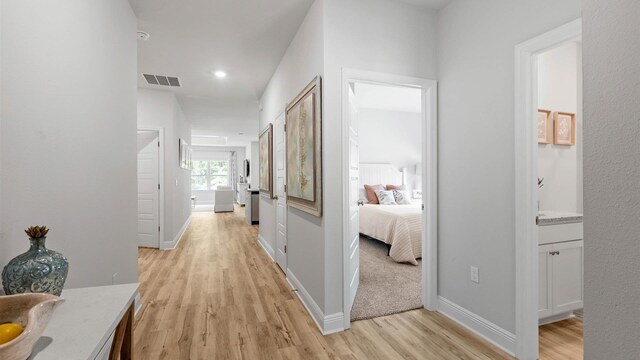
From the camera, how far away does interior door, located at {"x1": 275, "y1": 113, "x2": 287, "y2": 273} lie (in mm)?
3539

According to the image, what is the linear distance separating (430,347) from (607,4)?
2.02 meters

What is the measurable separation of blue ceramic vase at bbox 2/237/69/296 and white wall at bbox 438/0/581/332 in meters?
2.35

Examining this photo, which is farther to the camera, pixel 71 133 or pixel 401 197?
pixel 401 197

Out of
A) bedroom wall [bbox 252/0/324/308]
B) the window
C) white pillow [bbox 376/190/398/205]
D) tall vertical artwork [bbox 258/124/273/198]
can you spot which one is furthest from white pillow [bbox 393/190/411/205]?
the window

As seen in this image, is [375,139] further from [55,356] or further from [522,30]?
[55,356]

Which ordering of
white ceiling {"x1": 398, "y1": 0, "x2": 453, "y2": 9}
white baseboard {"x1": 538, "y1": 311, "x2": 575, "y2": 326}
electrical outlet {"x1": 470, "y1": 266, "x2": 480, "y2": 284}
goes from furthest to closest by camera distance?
white ceiling {"x1": 398, "y1": 0, "x2": 453, "y2": 9} → white baseboard {"x1": 538, "y1": 311, "x2": 575, "y2": 326} → electrical outlet {"x1": 470, "y1": 266, "x2": 480, "y2": 284}

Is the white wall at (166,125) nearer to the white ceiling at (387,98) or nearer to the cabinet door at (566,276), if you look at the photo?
the white ceiling at (387,98)

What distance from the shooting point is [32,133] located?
3.94ft

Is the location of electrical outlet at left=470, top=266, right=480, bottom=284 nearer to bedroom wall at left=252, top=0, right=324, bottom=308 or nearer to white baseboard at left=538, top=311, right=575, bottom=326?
white baseboard at left=538, top=311, right=575, bottom=326

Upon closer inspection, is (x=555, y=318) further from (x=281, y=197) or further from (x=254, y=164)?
(x=254, y=164)

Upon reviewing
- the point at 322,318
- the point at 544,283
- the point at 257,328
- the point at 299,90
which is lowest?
the point at 257,328

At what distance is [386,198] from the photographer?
5.18 m

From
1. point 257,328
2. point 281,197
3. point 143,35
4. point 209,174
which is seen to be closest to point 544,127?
point 281,197

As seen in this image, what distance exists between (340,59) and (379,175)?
4.27 metres
